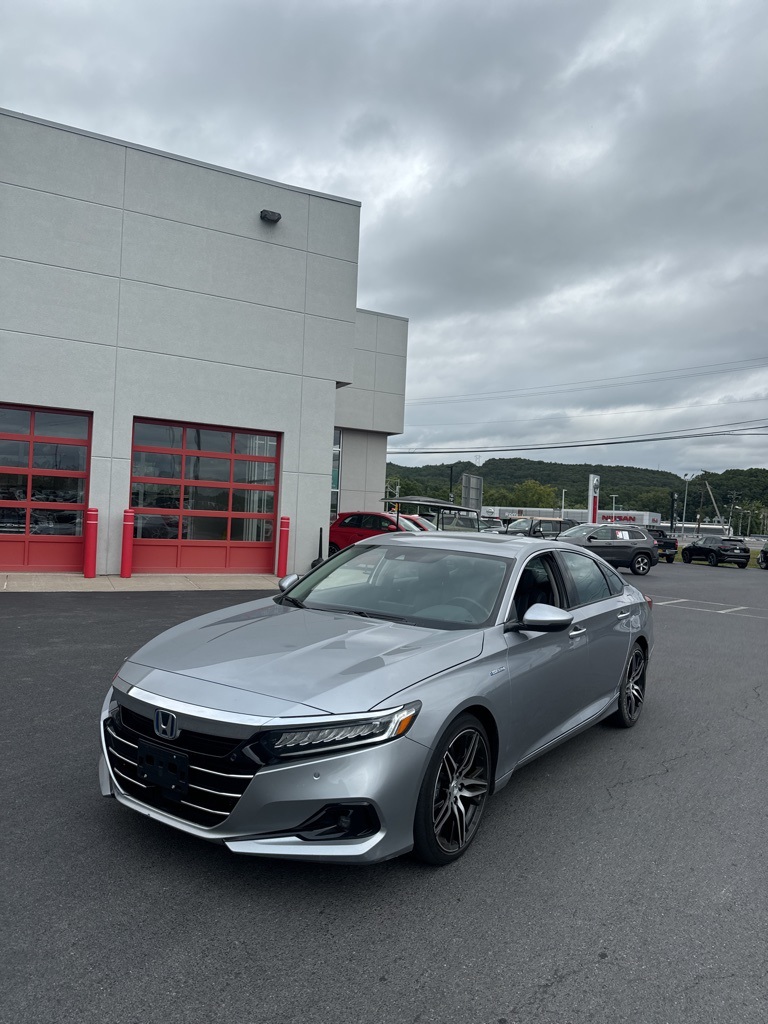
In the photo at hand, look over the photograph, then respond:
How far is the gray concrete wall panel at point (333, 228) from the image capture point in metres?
17.1

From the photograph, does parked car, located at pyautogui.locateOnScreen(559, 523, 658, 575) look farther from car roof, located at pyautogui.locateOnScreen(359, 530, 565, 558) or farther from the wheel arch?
the wheel arch

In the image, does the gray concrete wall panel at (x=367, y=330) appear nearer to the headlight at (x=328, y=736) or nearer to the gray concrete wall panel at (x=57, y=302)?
the gray concrete wall panel at (x=57, y=302)

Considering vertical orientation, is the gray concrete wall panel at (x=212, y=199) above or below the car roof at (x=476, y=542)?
above

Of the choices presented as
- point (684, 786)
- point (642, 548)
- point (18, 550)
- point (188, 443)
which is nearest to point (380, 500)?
point (642, 548)

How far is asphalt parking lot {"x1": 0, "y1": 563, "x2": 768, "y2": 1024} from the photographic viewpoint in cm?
253

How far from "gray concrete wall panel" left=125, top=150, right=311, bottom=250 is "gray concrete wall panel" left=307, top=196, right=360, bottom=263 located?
19cm

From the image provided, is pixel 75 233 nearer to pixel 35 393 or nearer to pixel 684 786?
pixel 35 393

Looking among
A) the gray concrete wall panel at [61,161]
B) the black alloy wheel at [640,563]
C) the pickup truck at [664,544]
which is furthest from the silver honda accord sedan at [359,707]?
the pickup truck at [664,544]

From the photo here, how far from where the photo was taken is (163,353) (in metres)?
15.4

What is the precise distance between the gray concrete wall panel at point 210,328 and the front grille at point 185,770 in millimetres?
13054

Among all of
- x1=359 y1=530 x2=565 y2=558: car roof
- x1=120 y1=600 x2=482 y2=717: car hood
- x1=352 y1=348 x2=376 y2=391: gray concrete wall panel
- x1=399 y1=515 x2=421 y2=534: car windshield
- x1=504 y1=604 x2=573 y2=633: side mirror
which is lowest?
x1=120 y1=600 x2=482 y2=717: car hood

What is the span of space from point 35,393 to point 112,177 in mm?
4495

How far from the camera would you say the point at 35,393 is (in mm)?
14227

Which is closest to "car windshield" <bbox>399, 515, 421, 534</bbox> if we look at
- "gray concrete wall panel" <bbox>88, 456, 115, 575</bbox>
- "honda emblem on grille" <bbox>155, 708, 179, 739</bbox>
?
"gray concrete wall panel" <bbox>88, 456, 115, 575</bbox>
